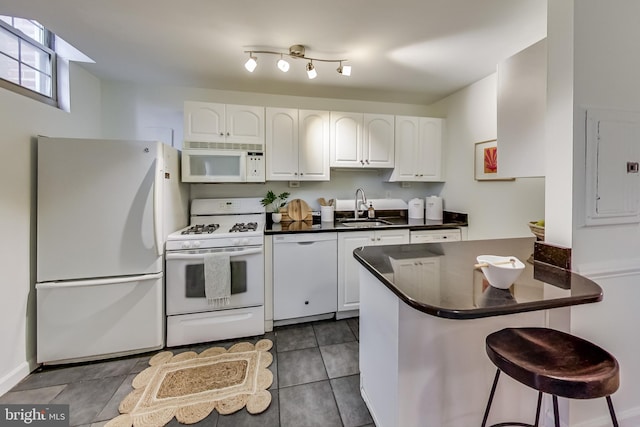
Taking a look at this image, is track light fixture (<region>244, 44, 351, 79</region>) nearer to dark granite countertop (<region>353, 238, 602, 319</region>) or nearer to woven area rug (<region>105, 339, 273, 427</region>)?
dark granite countertop (<region>353, 238, 602, 319</region>)

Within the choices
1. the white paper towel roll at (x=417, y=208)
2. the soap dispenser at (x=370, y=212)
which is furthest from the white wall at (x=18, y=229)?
the white paper towel roll at (x=417, y=208)

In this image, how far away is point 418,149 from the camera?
3.23 metres

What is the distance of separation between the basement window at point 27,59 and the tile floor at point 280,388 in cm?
206

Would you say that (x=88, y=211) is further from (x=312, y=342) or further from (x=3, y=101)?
(x=312, y=342)

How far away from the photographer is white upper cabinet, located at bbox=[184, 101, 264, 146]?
2.61 metres

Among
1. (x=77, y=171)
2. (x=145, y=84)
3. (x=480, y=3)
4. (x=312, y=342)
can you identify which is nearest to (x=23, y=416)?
(x=77, y=171)

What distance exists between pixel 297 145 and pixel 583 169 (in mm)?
2271

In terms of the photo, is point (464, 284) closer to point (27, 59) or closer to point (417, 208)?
point (417, 208)

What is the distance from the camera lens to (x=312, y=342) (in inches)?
90.9

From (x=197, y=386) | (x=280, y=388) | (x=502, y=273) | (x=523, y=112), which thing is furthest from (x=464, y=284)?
(x=197, y=386)

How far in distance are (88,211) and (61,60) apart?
1.44 metres

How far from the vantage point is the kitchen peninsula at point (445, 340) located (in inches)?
40.7

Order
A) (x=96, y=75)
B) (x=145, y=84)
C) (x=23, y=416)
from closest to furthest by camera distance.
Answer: (x=23, y=416), (x=96, y=75), (x=145, y=84)

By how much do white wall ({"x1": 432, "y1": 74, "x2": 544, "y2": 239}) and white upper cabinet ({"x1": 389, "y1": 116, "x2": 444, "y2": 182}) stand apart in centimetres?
14
